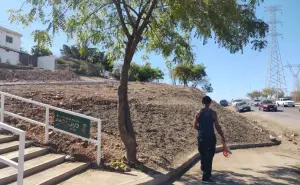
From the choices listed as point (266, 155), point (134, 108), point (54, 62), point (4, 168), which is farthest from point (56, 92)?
point (54, 62)

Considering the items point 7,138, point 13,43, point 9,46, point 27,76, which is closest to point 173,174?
point 7,138

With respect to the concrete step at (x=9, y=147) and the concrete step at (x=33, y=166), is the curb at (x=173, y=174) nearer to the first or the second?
the concrete step at (x=33, y=166)

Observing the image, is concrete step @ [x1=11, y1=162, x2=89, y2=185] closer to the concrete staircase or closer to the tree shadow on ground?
the concrete staircase

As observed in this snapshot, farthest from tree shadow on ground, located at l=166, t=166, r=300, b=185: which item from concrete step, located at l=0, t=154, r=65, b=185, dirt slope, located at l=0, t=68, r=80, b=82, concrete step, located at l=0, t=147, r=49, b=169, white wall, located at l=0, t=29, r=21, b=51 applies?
white wall, located at l=0, t=29, r=21, b=51

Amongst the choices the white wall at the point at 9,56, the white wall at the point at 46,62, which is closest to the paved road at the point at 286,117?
the white wall at the point at 46,62

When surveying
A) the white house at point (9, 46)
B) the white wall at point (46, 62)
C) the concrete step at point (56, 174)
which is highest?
the white house at point (9, 46)

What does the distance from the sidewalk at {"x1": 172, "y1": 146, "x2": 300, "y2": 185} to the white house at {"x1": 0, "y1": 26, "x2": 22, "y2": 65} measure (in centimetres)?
4210

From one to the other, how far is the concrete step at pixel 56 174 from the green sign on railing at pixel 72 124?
2.65 feet

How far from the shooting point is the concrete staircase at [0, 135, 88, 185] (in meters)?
6.05

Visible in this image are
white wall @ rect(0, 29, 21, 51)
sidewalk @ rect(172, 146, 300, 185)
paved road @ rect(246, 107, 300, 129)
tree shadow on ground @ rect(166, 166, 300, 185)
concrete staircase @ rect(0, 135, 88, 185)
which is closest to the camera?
concrete staircase @ rect(0, 135, 88, 185)

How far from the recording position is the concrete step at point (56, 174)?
6.08 metres

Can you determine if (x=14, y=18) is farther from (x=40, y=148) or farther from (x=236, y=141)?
(x=236, y=141)

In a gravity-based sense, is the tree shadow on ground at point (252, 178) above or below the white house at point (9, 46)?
below

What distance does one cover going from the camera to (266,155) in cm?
1152
